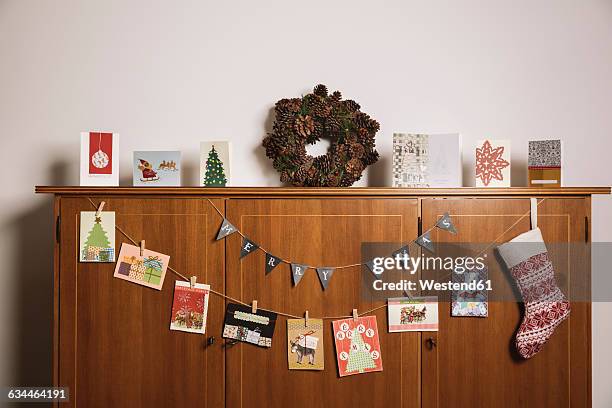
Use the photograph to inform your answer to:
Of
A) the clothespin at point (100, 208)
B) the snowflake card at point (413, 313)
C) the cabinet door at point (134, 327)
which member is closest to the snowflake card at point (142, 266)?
the cabinet door at point (134, 327)

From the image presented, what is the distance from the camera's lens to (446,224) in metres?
2.05

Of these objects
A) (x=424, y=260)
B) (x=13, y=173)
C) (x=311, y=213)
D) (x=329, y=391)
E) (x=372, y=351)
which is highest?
(x=13, y=173)

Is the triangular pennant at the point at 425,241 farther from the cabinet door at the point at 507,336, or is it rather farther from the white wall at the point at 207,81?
the white wall at the point at 207,81

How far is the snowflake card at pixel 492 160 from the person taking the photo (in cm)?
223

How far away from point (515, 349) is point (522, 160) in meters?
0.93

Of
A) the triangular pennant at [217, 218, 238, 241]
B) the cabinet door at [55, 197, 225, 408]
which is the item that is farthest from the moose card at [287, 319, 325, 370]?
the triangular pennant at [217, 218, 238, 241]

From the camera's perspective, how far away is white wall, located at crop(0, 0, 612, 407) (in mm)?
2488

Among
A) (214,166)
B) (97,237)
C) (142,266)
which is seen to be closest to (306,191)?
(214,166)

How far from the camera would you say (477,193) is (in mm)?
2041

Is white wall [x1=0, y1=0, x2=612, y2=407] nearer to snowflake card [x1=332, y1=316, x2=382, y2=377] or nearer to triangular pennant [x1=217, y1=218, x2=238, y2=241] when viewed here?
triangular pennant [x1=217, y1=218, x2=238, y2=241]

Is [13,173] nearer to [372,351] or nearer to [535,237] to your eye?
[372,351]

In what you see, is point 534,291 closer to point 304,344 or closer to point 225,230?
point 304,344

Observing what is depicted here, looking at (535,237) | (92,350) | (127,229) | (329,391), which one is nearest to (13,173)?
(127,229)

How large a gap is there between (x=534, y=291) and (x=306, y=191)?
0.95m
